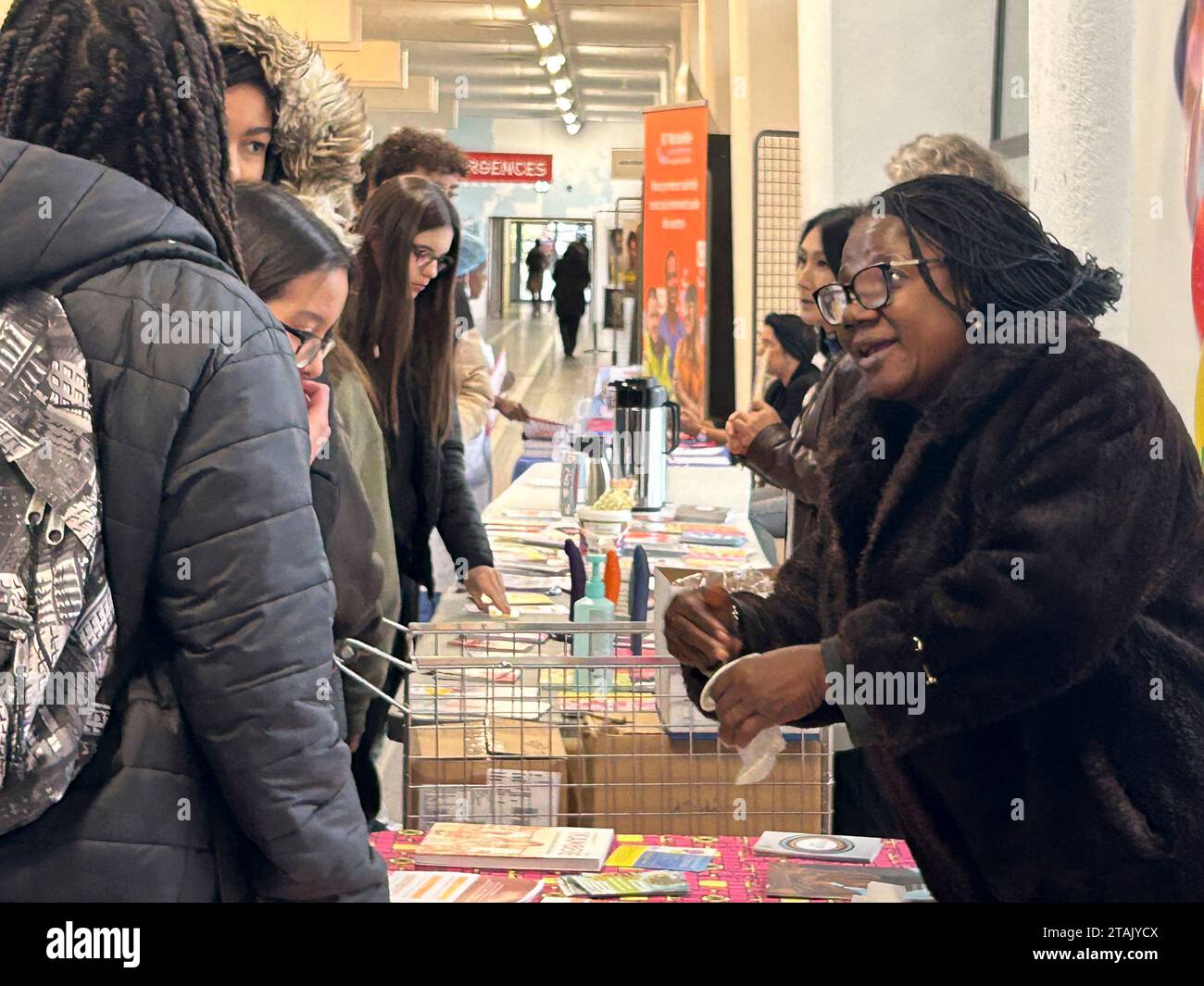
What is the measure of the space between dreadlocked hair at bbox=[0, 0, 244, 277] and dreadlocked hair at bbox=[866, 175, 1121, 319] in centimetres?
84

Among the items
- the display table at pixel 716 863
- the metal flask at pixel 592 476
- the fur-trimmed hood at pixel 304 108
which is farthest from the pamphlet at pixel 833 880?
the metal flask at pixel 592 476

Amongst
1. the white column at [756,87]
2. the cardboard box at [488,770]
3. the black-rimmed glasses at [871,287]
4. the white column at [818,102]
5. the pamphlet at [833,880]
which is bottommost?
the pamphlet at [833,880]

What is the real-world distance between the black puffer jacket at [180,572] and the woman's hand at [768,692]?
66cm

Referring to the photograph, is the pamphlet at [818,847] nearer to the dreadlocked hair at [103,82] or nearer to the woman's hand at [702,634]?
the woman's hand at [702,634]

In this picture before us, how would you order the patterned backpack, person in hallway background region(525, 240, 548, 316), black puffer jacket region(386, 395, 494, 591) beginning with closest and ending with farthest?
the patterned backpack
black puffer jacket region(386, 395, 494, 591)
person in hallway background region(525, 240, 548, 316)

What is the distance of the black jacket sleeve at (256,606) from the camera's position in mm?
1182

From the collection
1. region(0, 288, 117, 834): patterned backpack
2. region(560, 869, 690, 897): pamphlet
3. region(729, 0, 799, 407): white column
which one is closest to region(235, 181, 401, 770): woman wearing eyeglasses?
region(0, 288, 117, 834): patterned backpack

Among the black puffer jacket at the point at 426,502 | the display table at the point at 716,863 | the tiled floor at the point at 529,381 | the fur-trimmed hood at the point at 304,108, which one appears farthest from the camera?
the tiled floor at the point at 529,381

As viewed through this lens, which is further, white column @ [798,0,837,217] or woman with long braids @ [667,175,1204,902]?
white column @ [798,0,837,217]

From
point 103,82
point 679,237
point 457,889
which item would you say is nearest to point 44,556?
point 103,82

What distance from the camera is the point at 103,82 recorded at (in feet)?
4.25

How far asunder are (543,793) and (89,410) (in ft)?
2.97

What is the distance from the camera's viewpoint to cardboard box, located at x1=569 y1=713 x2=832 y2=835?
187cm

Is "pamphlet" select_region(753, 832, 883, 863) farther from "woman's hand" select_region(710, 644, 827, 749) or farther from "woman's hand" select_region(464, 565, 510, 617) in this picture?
"woman's hand" select_region(464, 565, 510, 617)
